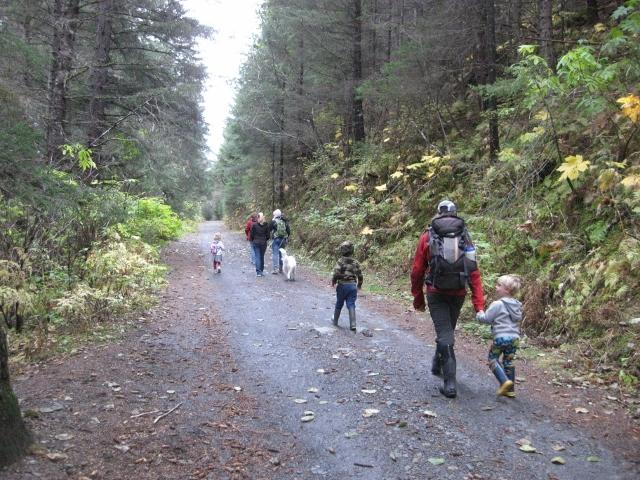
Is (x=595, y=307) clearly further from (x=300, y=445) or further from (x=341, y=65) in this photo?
(x=341, y=65)

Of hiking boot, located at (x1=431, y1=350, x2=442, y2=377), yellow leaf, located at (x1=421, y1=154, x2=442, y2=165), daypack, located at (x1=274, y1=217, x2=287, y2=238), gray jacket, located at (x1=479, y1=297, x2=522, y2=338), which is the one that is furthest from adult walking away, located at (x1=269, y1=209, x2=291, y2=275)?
gray jacket, located at (x1=479, y1=297, x2=522, y2=338)

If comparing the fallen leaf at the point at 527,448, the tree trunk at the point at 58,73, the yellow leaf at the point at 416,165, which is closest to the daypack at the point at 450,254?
the fallen leaf at the point at 527,448

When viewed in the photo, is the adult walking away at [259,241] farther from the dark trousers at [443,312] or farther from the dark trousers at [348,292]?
the dark trousers at [443,312]

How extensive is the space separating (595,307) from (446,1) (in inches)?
434

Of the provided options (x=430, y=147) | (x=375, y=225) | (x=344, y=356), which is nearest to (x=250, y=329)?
(x=344, y=356)

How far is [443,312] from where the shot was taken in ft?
18.0

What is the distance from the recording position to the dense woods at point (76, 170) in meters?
6.39

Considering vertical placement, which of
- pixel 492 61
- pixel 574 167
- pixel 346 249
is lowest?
pixel 346 249

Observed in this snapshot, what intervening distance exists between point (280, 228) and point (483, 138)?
655cm

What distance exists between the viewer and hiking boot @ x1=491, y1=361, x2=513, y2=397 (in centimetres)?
518

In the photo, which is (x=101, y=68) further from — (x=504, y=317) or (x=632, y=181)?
(x=632, y=181)

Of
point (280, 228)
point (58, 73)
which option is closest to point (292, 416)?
point (280, 228)

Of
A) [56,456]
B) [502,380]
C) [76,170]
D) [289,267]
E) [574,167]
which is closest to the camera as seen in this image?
[56,456]

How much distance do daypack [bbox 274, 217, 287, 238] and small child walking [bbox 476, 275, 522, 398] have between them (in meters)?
9.70
